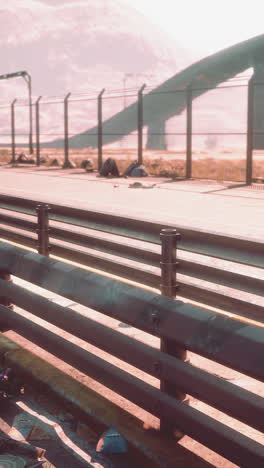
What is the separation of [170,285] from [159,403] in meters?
0.89

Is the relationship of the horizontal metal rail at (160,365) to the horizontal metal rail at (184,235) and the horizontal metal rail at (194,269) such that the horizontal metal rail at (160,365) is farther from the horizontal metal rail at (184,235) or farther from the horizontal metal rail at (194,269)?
the horizontal metal rail at (184,235)

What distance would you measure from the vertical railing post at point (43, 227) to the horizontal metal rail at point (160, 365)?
153 cm

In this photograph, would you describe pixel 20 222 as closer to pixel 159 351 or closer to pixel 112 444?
pixel 112 444

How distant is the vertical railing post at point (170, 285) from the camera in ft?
12.1

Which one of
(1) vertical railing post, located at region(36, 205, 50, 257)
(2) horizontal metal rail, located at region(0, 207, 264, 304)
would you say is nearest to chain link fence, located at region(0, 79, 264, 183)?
(1) vertical railing post, located at region(36, 205, 50, 257)

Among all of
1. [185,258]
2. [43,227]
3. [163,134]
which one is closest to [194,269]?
[185,258]

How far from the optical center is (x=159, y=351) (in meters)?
3.66

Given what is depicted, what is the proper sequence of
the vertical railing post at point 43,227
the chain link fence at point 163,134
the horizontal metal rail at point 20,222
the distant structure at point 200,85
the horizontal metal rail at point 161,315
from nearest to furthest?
1. the horizontal metal rail at point 161,315
2. the vertical railing post at point 43,227
3. the horizontal metal rail at point 20,222
4. the chain link fence at point 163,134
5. the distant structure at point 200,85

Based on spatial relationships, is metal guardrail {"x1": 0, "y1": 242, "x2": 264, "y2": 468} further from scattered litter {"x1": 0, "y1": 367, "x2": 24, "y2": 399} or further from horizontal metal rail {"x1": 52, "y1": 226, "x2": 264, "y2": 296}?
horizontal metal rail {"x1": 52, "y1": 226, "x2": 264, "y2": 296}

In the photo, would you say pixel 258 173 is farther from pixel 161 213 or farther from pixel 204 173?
pixel 161 213

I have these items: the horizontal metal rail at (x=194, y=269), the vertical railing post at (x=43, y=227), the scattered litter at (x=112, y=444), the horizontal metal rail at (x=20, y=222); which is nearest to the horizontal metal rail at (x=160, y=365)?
the scattered litter at (x=112, y=444)

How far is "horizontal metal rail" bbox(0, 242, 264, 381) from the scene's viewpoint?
302 centimetres

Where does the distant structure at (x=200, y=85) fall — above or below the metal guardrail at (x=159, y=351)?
above

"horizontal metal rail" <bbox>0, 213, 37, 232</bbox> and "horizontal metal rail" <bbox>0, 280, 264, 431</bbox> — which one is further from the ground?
"horizontal metal rail" <bbox>0, 213, 37, 232</bbox>
